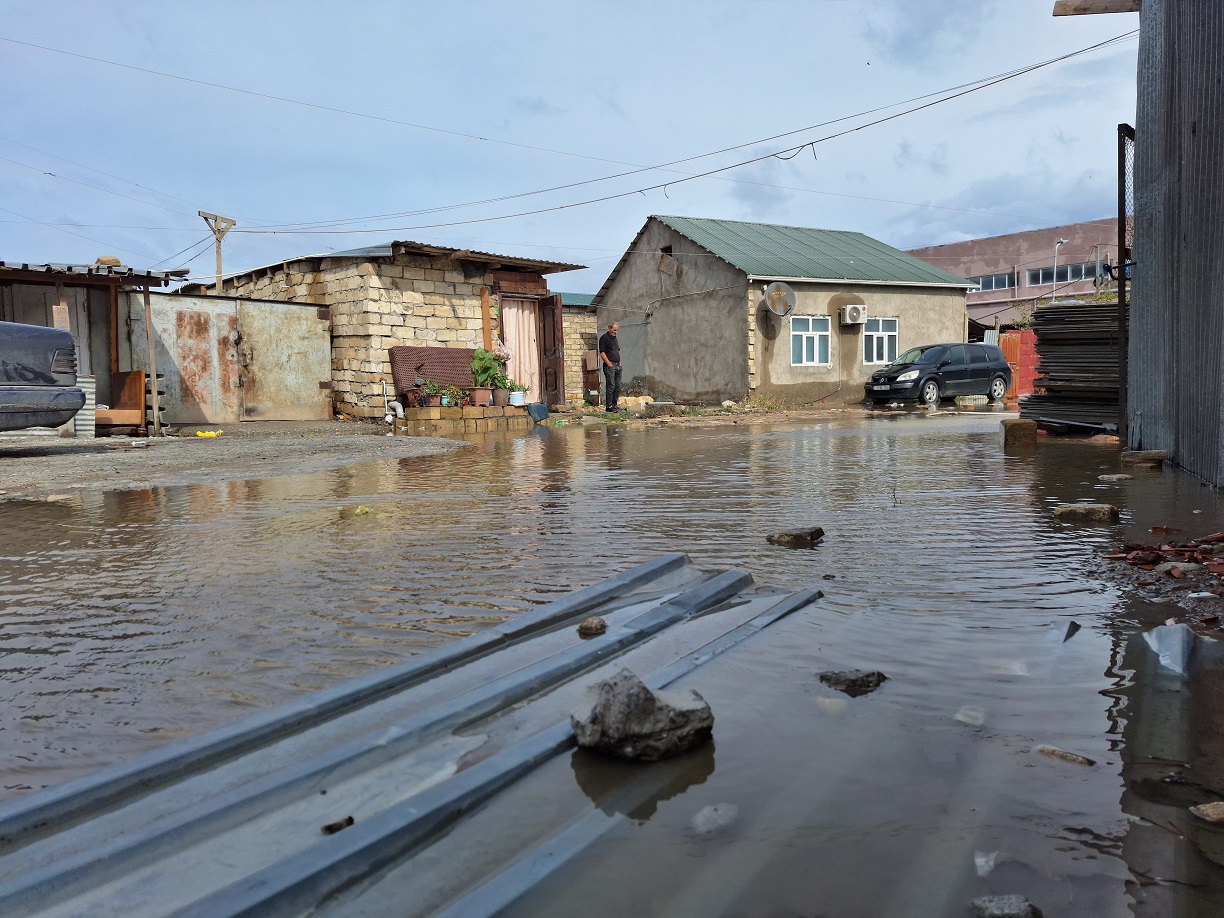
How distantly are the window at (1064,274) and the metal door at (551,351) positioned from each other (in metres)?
34.6

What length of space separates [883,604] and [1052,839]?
1705 mm

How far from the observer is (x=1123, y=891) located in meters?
1.49

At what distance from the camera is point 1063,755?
6.53 ft

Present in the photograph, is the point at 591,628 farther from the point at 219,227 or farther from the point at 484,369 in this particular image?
the point at 219,227

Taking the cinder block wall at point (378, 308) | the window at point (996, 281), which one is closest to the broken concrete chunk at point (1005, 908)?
the cinder block wall at point (378, 308)

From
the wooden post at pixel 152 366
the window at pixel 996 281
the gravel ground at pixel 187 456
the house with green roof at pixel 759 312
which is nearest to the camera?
the gravel ground at pixel 187 456

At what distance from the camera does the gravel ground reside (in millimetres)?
8094

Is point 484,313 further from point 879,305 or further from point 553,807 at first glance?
point 553,807

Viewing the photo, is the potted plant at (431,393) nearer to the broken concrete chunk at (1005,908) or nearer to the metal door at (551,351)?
the metal door at (551,351)

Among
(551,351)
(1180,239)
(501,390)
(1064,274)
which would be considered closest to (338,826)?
(1180,239)

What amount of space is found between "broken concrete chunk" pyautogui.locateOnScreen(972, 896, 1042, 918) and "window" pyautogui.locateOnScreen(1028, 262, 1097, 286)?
48.4 meters

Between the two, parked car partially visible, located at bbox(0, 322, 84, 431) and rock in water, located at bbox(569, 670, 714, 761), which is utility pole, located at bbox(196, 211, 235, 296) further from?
rock in water, located at bbox(569, 670, 714, 761)

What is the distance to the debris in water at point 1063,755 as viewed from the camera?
6.45 feet

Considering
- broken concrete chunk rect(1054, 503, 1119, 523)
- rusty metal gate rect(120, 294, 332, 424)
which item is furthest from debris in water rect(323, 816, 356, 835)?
rusty metal gate rect(120, 294, 332, 424)
